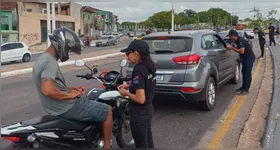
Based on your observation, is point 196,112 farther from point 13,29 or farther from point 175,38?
point 13,29

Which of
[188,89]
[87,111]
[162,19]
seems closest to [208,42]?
[188,89]

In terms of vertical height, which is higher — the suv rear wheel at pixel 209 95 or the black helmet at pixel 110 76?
the black helmet at pixel 110 76

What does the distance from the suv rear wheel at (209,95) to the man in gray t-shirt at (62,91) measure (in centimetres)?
275

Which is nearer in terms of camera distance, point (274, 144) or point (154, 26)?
point (274, 144)

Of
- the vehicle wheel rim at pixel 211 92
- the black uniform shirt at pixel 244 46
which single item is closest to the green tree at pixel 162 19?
the black uniform shirt at pixel 244 46

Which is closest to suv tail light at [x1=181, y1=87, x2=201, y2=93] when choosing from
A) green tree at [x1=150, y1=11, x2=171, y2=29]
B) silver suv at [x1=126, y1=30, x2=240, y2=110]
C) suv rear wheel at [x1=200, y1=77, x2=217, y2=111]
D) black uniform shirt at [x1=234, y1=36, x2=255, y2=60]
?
silver suv at [x1=126, y1=30, x2=240, y2=110]

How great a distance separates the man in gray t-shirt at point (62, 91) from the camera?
250 centimetres

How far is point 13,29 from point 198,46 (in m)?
37.0

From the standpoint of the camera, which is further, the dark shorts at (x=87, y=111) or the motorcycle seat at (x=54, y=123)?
the dark shorts at (x=87, y=111)

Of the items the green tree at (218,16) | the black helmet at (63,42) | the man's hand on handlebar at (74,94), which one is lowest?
the man's hand on handlebar at (74,94)

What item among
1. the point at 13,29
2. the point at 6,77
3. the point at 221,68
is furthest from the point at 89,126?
the point at 13,29

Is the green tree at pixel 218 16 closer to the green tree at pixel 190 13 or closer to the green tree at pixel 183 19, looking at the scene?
the green tree at pixel 183 19

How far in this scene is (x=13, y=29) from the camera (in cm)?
3684

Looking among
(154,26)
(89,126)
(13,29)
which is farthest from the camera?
(154,26)
